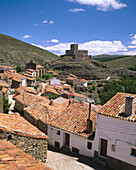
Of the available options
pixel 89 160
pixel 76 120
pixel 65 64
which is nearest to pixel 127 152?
pixel 89 160

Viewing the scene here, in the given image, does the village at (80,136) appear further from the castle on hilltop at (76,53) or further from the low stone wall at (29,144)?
the castle on hilltop at (76,53)

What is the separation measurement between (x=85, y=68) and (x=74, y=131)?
214 feet

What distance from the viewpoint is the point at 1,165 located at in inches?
149

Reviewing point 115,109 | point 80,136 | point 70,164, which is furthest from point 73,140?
point 115,109

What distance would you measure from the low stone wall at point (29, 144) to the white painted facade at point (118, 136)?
341 cm

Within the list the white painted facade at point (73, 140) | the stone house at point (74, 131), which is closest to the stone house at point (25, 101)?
the stone house at point (74, 131)

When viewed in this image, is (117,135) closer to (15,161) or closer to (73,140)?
(73,140)

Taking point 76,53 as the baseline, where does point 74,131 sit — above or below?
below

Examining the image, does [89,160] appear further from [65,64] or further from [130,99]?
[65,64]

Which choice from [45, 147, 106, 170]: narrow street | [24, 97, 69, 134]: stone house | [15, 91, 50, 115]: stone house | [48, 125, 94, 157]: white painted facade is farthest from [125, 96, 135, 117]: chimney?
[15, 91, 50, 115]: stone house

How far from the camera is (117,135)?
8.67 meters

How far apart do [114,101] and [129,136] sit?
105 inches

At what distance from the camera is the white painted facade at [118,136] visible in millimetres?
8219

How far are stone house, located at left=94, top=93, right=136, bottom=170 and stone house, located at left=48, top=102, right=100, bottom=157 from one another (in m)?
0.79
